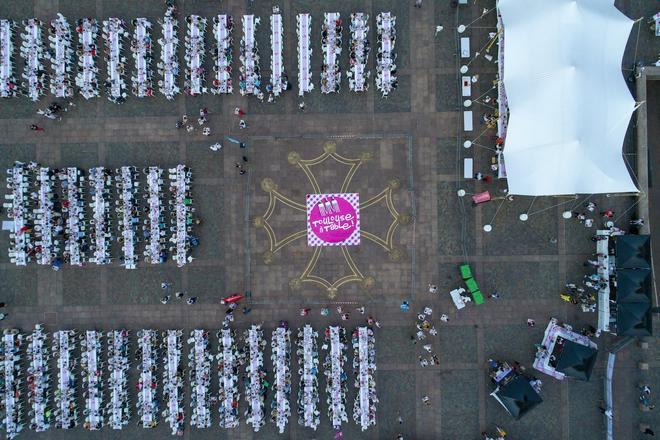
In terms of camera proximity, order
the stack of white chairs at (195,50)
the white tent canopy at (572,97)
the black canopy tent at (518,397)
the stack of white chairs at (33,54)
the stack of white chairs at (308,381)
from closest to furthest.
Result: the white tent canopy at (572,97), the black canopy tent at (518,397), the stack of white chairs at (308,381), the stack of white chairs at (195,50), the stack of white chairs at (33,54)

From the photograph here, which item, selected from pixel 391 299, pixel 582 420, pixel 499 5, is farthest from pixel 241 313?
pixel 499 5

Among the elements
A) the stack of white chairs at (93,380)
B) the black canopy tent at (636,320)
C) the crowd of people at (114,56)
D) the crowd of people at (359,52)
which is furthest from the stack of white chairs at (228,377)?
the black canopy tent at (636,320)

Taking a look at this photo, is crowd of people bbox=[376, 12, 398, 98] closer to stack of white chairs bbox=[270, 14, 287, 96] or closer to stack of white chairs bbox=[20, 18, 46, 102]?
stack of white chairs bbox=[270, 14, 287, 96]

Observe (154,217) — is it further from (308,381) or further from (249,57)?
(308,381)

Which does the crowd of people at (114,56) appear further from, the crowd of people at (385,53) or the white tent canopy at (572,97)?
the white tent canopy at (572,97)

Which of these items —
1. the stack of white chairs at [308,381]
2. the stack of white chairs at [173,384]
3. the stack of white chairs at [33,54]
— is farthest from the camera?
the stack of white chairs at [33,54]

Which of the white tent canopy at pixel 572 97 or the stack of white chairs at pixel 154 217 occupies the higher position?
the white tent canopy at pixel 572 97

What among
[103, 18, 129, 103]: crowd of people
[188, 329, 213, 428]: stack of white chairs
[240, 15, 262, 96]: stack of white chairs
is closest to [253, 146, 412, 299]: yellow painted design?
[240, 15, 262, 96]: stack of white chairs
